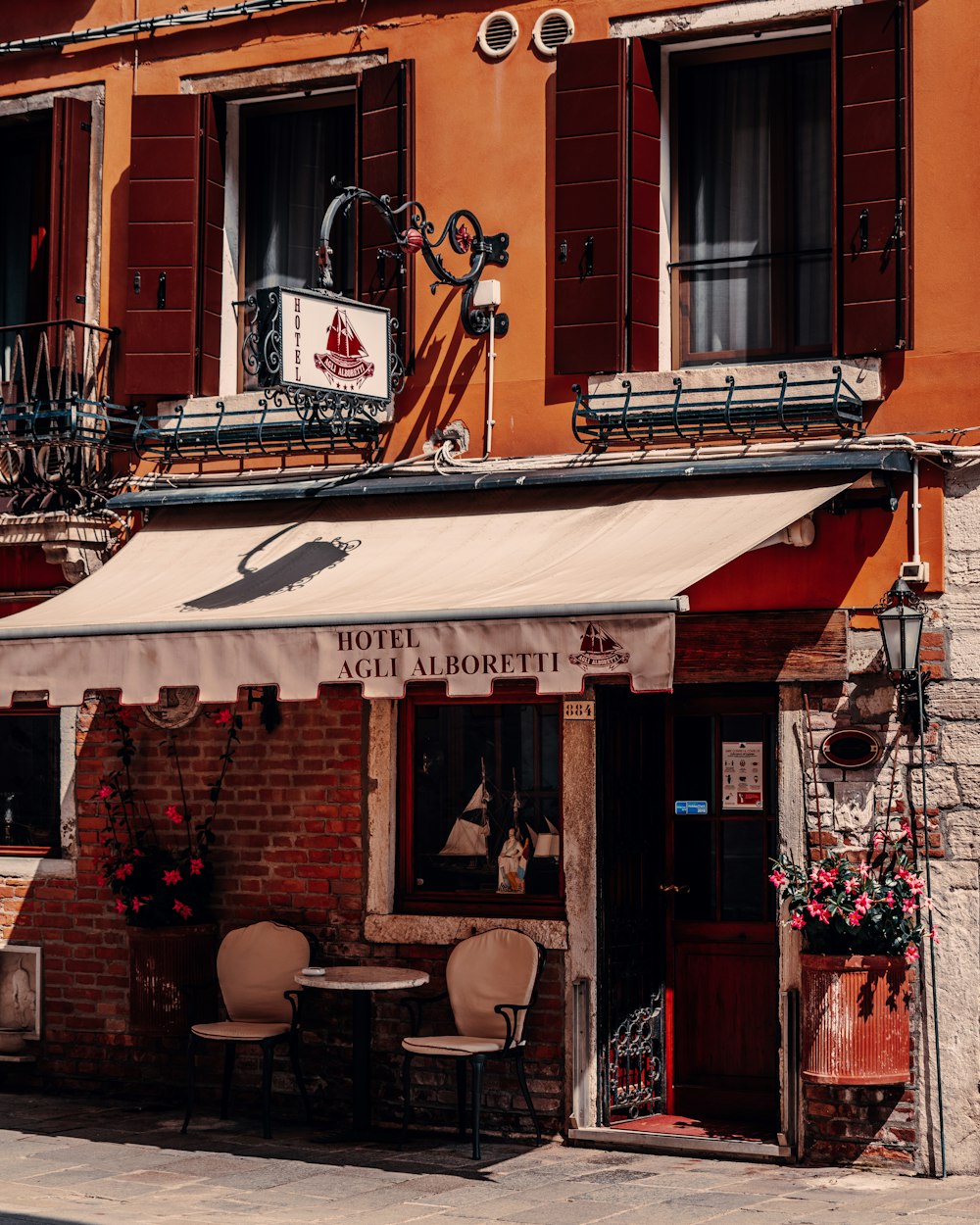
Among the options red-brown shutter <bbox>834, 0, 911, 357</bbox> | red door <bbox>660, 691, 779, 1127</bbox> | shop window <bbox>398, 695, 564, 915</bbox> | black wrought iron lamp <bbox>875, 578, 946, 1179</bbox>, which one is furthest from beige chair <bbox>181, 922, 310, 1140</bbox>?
red-brown shutter <bbox>834, 0, 911, 357</bbox>

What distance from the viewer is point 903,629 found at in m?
9.04

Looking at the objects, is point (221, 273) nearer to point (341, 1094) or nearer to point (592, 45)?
point (592, 45)

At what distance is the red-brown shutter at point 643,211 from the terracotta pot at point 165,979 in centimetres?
410

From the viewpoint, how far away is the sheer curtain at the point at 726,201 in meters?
10.1

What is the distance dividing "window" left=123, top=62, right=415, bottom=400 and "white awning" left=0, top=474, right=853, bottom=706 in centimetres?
120

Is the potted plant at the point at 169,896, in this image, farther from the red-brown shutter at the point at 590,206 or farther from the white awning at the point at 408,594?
the red-brown shutter at the point at 590,206

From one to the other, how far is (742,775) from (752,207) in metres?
3.07

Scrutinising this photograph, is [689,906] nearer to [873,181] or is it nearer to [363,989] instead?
[363,989]

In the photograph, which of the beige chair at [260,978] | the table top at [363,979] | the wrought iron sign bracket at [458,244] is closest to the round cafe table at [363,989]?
the table top at [363,979]

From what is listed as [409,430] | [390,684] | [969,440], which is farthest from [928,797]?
[409,430]

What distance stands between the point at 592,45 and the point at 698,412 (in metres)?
2.09

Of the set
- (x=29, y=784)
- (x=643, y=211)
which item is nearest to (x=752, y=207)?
(x=643, y=211)

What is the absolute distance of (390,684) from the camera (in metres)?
8.57

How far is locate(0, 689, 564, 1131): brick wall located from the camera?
10242 millimetres
